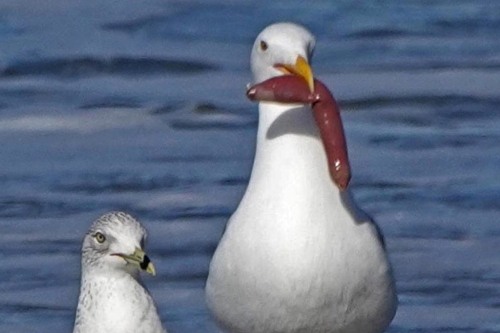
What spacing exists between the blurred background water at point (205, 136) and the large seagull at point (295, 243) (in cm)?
124

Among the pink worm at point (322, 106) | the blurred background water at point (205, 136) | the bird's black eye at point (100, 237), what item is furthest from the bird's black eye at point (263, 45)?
the blurred background water at point (205, 136)

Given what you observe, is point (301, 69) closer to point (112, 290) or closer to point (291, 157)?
point (291, 157)

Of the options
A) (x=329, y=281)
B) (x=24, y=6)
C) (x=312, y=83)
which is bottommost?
(x=24, y=6)

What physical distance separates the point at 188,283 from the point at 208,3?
21.1ft

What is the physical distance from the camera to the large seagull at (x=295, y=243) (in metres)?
9.06

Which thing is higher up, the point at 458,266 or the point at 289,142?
the point at 289,142

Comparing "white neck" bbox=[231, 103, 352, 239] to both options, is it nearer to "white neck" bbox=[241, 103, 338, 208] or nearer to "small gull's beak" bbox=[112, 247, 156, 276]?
"white neck" bbox=[241, 103, 338, 208]

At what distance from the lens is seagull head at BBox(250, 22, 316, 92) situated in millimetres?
9219

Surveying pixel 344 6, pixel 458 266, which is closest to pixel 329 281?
pixel 458 266

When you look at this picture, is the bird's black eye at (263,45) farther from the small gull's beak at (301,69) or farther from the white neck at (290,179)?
the white neck at (290,179)

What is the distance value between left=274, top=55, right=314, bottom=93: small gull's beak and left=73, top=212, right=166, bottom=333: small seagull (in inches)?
34.1

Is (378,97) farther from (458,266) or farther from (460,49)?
(458,266)

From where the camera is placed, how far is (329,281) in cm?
905

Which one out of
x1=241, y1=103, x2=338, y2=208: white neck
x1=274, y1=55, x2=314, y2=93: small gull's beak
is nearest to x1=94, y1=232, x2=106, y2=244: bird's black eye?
x1=241, y1=103, x2=338, y2=208: white neck
